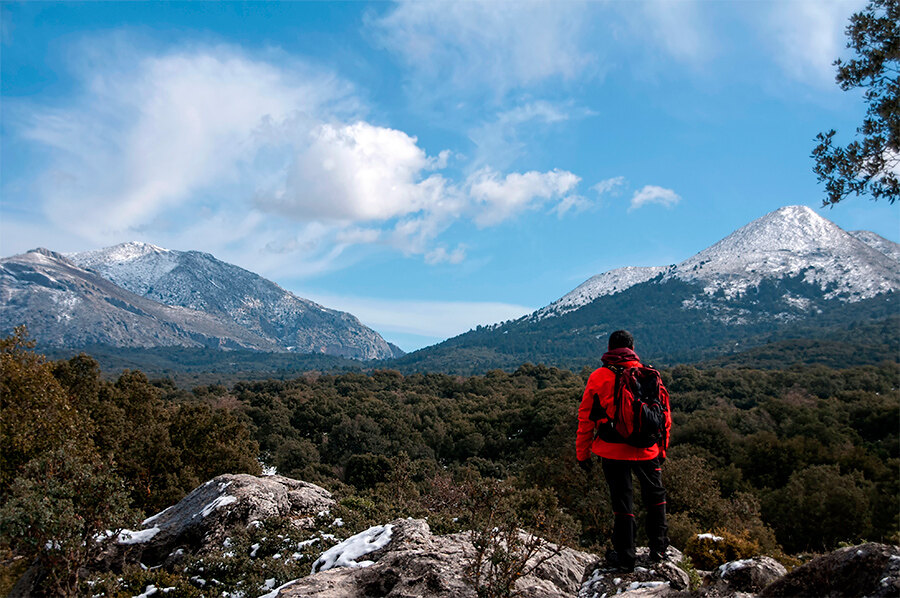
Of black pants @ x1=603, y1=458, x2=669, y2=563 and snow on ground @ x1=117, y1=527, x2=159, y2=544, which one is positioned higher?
black pants @ x1=603, y1=458, x2=669, y2=563

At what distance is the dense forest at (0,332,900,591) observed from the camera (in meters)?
8.16

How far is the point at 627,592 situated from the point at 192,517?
8010 mm

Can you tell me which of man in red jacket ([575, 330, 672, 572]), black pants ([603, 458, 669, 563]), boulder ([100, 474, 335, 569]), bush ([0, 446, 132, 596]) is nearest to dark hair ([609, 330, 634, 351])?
man in red jacket ([575, 330, 672, 572])

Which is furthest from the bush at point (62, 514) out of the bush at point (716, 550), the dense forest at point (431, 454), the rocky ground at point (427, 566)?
the bush at point (716, 550)

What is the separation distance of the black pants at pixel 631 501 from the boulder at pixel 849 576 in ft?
6.29

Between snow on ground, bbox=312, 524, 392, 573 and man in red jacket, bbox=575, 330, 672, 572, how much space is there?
2976 millimetres

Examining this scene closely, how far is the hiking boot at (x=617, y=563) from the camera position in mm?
5590

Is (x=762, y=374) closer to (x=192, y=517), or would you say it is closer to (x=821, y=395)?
(x=821, y=395)

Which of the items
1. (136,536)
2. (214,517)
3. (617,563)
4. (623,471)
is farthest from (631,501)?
(136,536)

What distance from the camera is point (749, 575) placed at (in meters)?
4.71

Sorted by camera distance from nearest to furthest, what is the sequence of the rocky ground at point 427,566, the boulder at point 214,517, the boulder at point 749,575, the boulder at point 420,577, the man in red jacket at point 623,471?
the rocky ground at point 427,566 < the boulder at point 749,575 < the boulder at point 420,577 < the man in red jacket at point 623,471 < the boulder at point 214,517

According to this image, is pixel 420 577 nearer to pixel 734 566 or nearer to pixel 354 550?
pixel 354 550

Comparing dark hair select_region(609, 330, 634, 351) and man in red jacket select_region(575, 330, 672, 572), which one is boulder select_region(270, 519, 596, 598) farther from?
dark hair select_region(609, 330, 634, 351)

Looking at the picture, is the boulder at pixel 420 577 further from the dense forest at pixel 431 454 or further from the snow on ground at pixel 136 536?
the snow on ground at pixel 136 536
